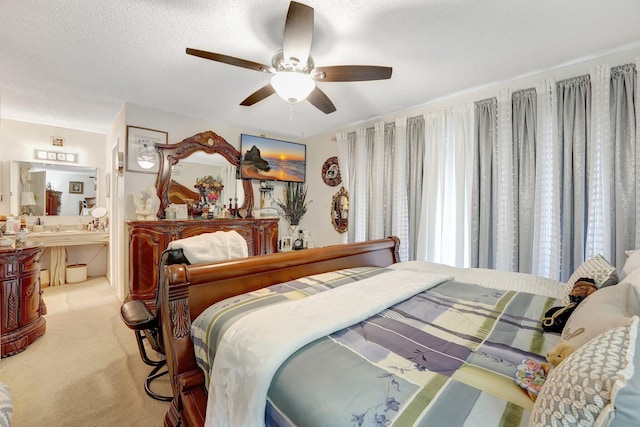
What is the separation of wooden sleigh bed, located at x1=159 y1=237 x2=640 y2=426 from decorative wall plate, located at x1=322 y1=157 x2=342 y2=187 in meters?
2.69

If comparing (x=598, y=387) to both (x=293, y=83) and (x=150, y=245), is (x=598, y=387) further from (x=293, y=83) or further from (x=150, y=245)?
(x=150, y=245)

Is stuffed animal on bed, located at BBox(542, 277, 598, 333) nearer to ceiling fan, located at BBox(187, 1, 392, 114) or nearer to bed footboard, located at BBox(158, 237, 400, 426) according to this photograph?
bed footboard, located at BBox(158, 237, 400, 426)

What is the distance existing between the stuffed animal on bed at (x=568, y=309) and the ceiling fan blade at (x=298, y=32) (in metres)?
1.90

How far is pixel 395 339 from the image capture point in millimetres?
1016

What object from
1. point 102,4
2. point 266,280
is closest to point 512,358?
point 266,280

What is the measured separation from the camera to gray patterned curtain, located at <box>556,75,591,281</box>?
7.23 ft

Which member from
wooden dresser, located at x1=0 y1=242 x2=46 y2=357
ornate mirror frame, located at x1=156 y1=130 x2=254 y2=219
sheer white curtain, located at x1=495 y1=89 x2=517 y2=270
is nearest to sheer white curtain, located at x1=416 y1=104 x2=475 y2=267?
sheer white curtain, located at x1=495 y1=89 x2=517 y2=270

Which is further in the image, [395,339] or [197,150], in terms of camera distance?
[197,150]

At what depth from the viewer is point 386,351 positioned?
930 millimetres

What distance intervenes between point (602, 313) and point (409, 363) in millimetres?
657

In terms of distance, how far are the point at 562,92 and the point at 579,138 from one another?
453mm

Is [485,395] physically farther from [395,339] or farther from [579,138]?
[579,138]

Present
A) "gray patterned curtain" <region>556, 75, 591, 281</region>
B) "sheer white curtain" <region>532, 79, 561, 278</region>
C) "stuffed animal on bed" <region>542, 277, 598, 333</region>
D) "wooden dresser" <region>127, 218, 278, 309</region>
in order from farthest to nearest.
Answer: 1. "wooden dresser" <region>127, 218, 278, 309</region>
2. "sheer white curtain" <region>532, 79, 561, 278</region>
3. "gray patterned curtain" <region>556, 75, 591, 281</region>
4. "stuffed animal on bed" <region>542, 277, 598, 333</region>

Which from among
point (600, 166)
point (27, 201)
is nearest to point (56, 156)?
point (27, 201)
